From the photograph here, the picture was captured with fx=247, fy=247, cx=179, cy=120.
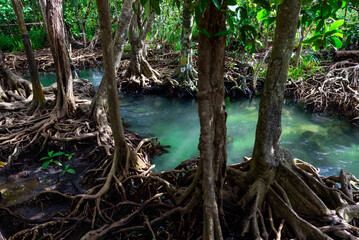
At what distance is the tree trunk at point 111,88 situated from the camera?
8.28ft

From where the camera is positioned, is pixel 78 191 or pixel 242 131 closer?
pixel 78 191

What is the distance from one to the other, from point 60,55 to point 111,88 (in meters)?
2.39

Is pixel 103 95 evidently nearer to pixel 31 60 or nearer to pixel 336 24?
pixel 31 60

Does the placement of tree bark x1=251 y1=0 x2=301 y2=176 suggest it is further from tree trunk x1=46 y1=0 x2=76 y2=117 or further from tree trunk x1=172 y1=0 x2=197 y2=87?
tree trunk x1=172 y1=0 x2=197 y2=87

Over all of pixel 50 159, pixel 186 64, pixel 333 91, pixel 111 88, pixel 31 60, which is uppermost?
pixel 31 60

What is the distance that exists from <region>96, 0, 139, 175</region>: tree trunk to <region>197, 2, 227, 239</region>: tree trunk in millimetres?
1172

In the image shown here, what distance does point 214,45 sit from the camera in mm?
1888

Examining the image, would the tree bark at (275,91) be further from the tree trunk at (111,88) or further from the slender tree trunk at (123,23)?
the slender tree trunk at (123,23)

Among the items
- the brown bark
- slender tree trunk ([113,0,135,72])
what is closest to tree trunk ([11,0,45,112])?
slender tree trunk ([113,0,135,72])

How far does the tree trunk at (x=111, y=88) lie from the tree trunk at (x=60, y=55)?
87.1 inches

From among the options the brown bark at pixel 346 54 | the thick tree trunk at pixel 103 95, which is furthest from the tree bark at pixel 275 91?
the brown bark at pixel 346 54

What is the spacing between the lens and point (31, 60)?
185 inches

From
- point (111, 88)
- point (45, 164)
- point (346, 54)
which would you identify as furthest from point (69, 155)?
point (346, 54)

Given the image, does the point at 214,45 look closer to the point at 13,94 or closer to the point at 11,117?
the point at 11,117
